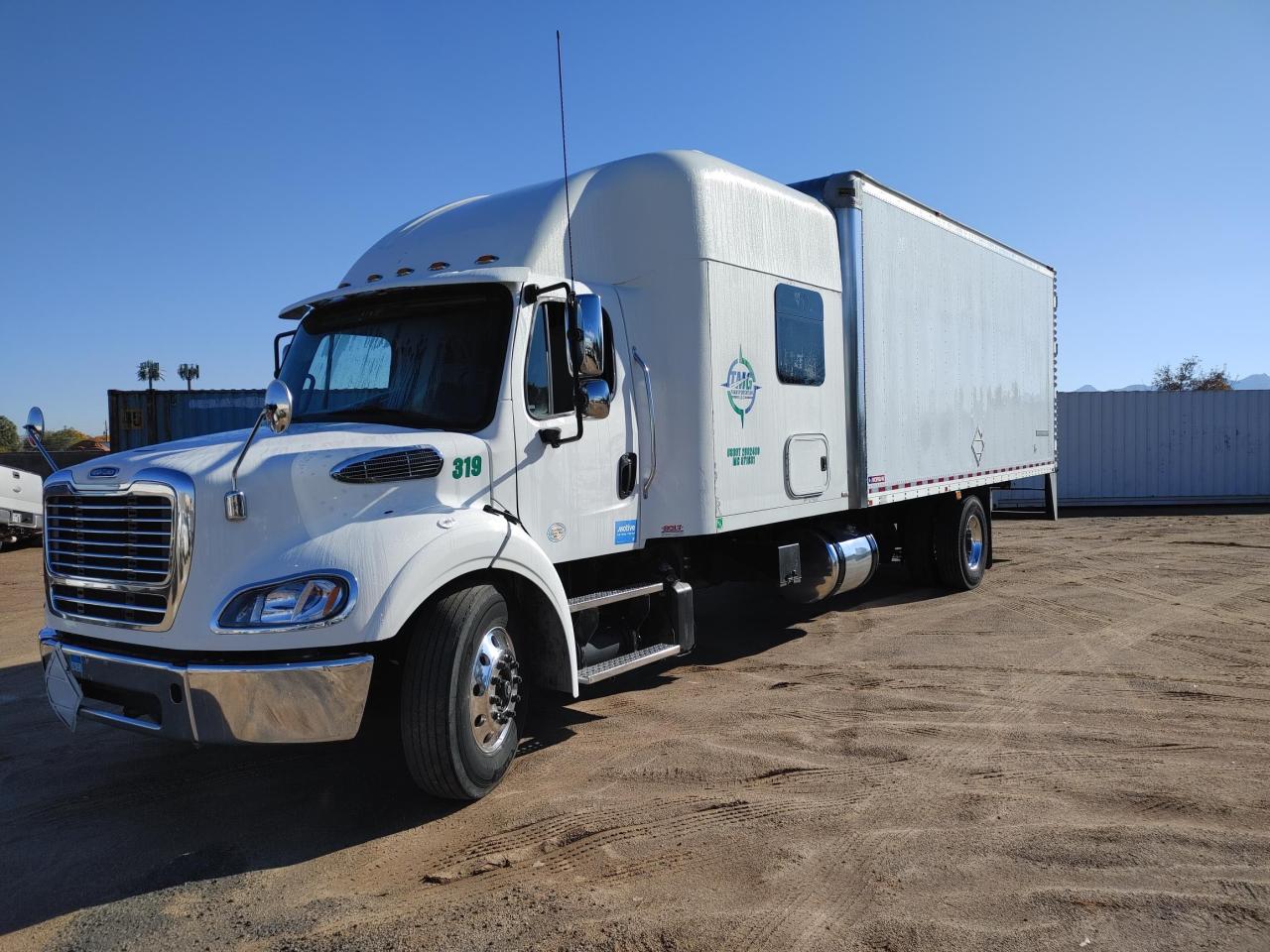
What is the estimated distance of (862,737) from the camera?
17.2 feet

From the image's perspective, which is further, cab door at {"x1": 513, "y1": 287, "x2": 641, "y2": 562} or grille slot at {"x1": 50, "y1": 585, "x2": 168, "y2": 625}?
cab door at {"x1": 513, "y1": 287, "x2": 641, "y2": 562}

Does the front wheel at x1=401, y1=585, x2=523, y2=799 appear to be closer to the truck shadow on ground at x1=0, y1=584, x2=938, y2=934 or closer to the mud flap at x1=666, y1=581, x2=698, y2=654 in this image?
the truck shadow on ground at x1=0, y1=584, x2=938, y2=934

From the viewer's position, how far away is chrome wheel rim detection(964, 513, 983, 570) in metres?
10.2

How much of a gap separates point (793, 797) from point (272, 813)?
2457mm

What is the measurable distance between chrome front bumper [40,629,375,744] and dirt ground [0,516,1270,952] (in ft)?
1.91

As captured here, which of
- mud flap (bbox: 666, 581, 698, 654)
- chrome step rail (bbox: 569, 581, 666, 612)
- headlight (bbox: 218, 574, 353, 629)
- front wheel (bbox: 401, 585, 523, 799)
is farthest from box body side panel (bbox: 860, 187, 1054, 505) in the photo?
headlight (bbox: 218, 574, 353, 629)

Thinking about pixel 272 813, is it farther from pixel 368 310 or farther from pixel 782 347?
pixel 782 347

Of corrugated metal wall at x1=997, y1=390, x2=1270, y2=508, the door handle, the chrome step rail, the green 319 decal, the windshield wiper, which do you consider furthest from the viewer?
corrugated metal wall at x1=997, y1=390, x2=1270, y2=508

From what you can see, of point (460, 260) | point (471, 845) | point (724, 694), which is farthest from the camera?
point (724, 694)

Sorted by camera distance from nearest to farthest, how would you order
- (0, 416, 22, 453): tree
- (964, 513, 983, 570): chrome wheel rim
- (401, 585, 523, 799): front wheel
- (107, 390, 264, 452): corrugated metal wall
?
(401, 585, 523, 799): front wheel < (964, 513, 983, 570): chrome wheel rim < (107, 390, 264, 452): corrugated metal wall < (0, 416, 22, 453): tree

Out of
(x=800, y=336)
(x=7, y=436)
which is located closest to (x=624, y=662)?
(x=800, y=336)

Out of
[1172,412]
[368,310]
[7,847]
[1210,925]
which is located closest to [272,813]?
[7,847]

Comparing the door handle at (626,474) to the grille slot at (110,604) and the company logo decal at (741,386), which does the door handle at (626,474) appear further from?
the grille slot at (110,604)

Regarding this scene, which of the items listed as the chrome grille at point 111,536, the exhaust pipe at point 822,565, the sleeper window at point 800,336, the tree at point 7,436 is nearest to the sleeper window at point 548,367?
the chrome grille at point 111,536
